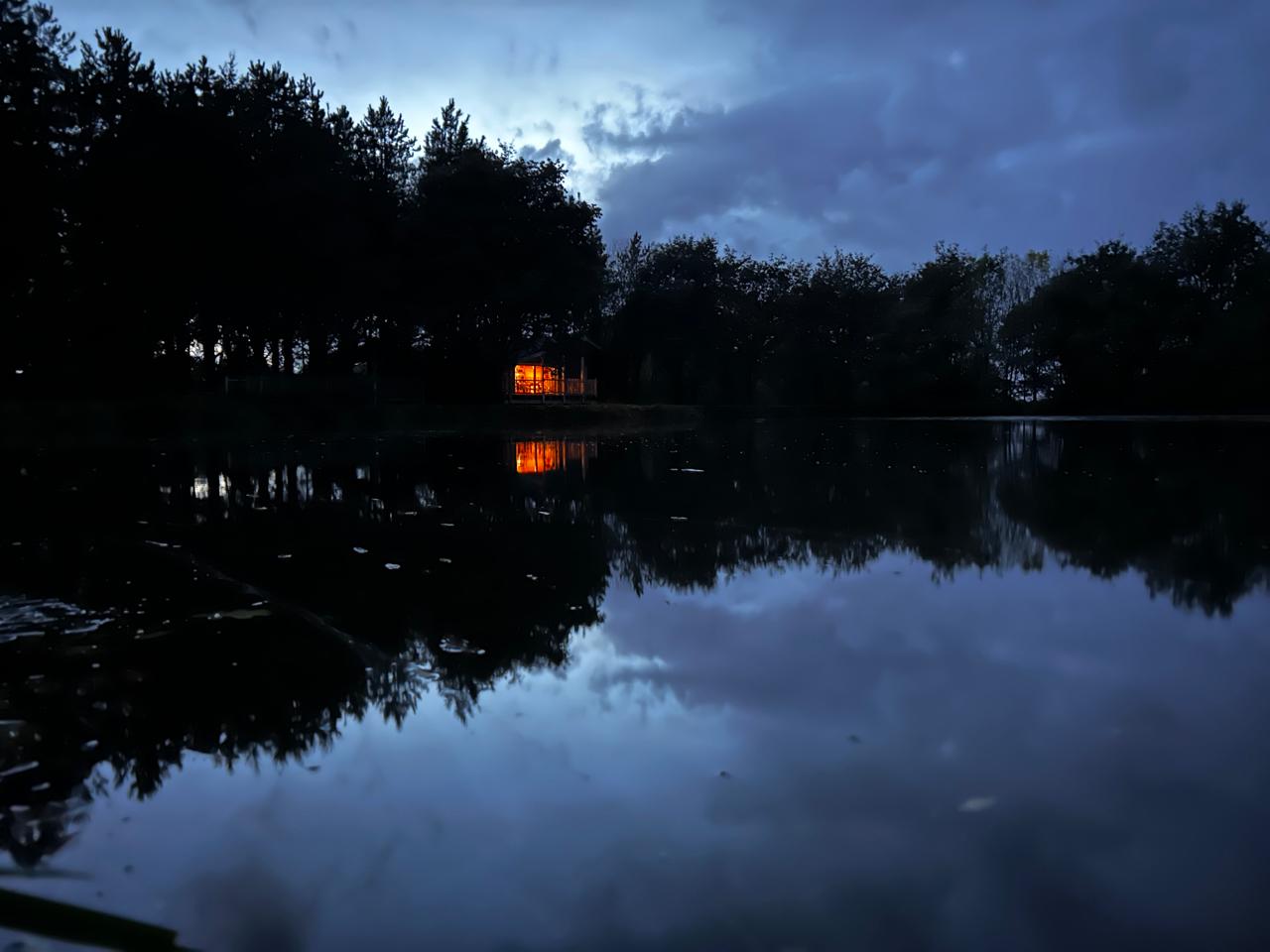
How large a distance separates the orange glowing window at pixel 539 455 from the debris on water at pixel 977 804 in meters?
14.9

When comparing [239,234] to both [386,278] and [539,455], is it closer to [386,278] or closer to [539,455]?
[386,278]

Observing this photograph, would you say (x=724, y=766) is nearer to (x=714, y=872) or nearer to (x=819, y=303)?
(x=714, y=872)

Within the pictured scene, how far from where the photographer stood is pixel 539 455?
22.5m

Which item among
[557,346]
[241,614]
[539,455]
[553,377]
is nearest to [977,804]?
[241,614]

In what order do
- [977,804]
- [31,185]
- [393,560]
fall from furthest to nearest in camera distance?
[31,185] → [393,560] → [977,804]

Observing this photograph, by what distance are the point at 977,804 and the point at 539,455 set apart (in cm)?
1970

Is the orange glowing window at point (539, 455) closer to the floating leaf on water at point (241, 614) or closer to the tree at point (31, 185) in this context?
the floating leaf on water at point (241, 614)

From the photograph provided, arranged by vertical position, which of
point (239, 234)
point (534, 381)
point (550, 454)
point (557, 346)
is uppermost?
point (239, 234)

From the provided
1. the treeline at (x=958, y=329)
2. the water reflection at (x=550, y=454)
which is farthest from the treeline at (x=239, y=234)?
the water reflection at (x=550, y=454)

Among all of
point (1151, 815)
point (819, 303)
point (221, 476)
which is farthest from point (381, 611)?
point (819, 303)

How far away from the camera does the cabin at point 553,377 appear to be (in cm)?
5744

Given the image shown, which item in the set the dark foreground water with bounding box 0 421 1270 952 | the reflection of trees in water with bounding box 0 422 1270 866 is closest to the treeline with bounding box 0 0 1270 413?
→ the reflection of trees in water with bounding box 0 422 1270 866

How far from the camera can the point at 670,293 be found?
6850 centimetres

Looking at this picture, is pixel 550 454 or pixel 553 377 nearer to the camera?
pixel 550 454
